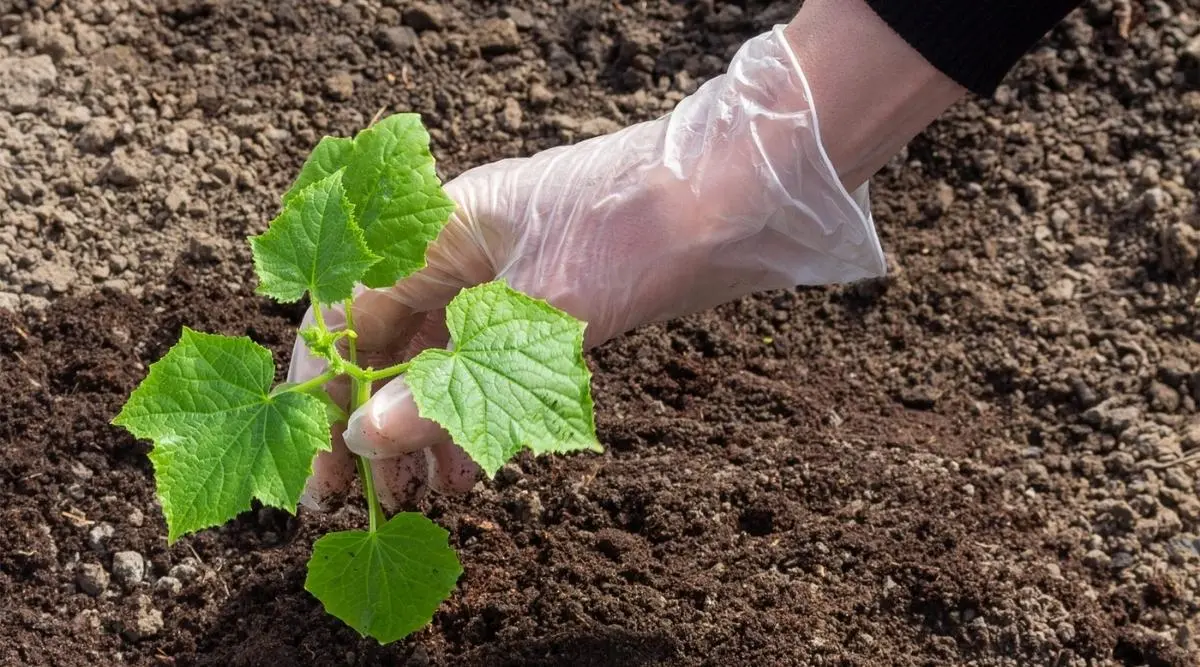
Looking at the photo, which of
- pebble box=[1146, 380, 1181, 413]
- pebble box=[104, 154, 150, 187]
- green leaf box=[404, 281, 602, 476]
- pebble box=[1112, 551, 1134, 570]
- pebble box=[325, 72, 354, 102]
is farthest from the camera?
pebble box=[325, 72, 354, 102]

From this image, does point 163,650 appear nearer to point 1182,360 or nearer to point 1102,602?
point 1102,602

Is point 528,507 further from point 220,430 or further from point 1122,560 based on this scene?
point 1122,560

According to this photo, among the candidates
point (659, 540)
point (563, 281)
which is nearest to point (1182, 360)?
point (659, 540)

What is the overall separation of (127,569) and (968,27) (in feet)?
7.35

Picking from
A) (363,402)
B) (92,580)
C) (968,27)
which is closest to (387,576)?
(363,402)

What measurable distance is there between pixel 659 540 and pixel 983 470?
88 cm

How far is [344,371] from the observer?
212 centimetres

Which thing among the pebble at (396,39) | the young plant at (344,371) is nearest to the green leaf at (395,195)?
the young plant at (344,371)

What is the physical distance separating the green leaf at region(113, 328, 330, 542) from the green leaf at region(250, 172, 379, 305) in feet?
0.56

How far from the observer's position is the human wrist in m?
2.56

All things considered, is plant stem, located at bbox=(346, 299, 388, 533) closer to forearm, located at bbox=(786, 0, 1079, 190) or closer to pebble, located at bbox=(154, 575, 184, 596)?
pebble, located at bbox=(154, 575, 184, 596)

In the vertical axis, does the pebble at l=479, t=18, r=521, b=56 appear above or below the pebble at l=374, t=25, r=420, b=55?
above

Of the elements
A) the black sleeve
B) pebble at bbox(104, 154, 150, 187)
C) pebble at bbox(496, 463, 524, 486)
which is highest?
the black sleeve

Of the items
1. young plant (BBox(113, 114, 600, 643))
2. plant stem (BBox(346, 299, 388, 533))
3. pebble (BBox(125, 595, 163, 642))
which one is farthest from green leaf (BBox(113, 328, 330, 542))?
pebble (BBox(125, 595, 163, 642))
